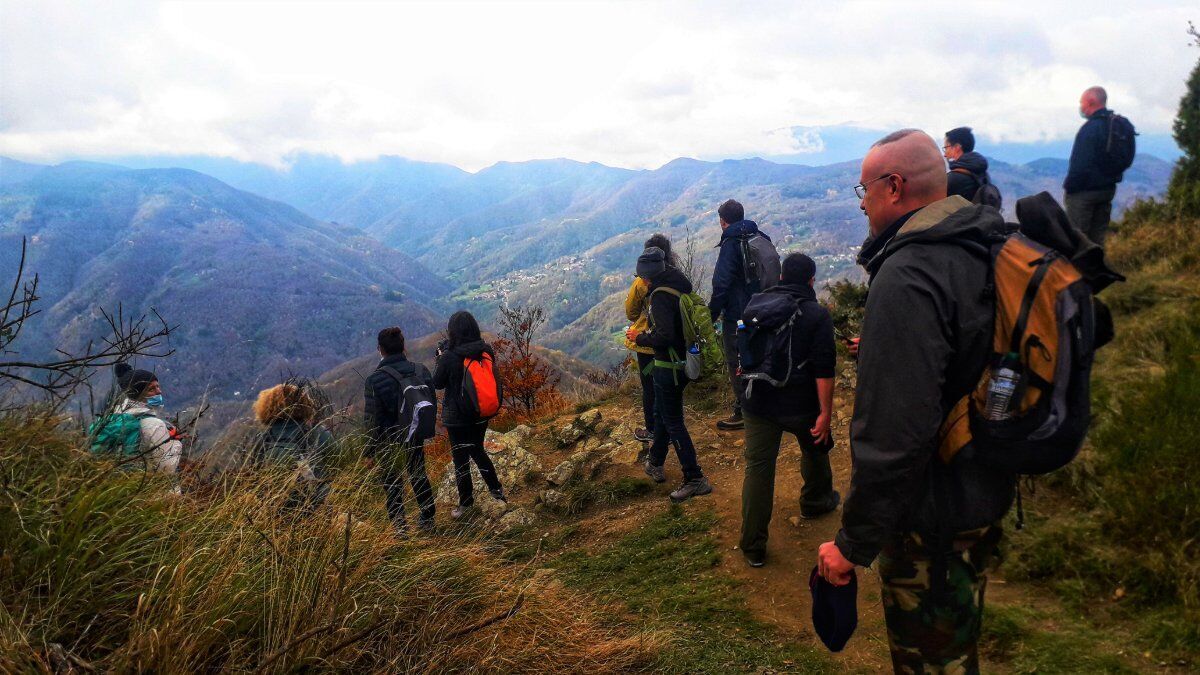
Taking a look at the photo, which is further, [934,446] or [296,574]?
[296,574]

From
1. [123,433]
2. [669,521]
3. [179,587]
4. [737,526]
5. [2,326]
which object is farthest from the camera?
[669,521]

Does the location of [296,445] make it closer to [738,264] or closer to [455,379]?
[455,379]

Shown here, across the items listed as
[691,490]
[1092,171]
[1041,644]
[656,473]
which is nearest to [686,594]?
[691,490]

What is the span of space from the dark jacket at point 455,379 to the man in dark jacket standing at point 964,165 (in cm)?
455

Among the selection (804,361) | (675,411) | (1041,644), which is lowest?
(1041,644)

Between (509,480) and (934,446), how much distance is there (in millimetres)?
6091

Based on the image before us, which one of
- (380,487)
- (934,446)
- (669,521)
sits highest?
(934,446)

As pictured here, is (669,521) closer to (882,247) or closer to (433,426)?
(433,426)

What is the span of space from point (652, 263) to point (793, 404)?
1.92m

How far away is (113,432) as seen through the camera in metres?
3.41

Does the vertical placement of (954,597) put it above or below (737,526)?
above

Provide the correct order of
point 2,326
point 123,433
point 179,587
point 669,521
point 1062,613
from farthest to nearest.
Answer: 1. point 669,521
2. point 123,433
3. point 1062,613
4. point 2,326
5. point 179,587

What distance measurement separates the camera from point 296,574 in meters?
2.20

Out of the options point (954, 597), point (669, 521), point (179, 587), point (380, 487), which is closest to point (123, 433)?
point (380, 487)
